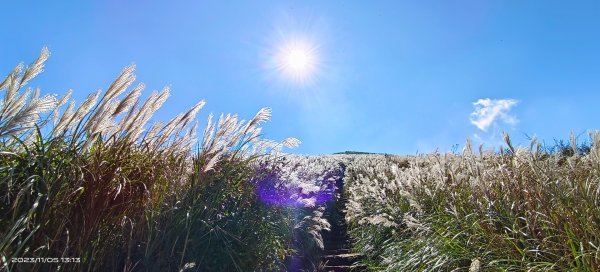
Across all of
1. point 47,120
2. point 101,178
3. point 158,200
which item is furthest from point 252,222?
point 47,120

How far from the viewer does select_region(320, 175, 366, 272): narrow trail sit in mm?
6062

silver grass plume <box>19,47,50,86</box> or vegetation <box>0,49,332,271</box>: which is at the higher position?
silver grass plume <box>19,47,50,86</box>

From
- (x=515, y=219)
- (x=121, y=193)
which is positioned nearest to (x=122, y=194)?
(x=121, y=193)

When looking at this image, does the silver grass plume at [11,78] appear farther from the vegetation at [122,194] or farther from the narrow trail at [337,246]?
the narrow trail at [337,246]

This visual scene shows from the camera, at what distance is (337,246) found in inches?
301

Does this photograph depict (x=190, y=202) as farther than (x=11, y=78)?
Yes

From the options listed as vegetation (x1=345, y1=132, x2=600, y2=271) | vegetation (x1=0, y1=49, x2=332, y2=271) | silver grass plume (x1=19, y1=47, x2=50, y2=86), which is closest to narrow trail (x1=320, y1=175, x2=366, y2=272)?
vegetation (x1=345, y1=132, x2=600, y2=271)

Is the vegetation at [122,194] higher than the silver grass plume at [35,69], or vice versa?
the silver grass plume at [35,69]

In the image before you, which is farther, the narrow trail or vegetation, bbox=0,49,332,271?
the narrow trail

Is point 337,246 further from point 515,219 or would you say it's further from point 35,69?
point 35,69

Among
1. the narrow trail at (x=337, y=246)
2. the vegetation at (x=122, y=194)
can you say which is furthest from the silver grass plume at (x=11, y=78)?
the narrow trail at (x=337, y=246)

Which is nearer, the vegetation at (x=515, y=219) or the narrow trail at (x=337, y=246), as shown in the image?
the vegetation at (x=515, y=219)

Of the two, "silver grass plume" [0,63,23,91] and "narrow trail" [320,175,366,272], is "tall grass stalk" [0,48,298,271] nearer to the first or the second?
"silver grass plume" [0,63,23,91]

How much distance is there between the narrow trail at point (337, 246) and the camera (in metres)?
6.06
